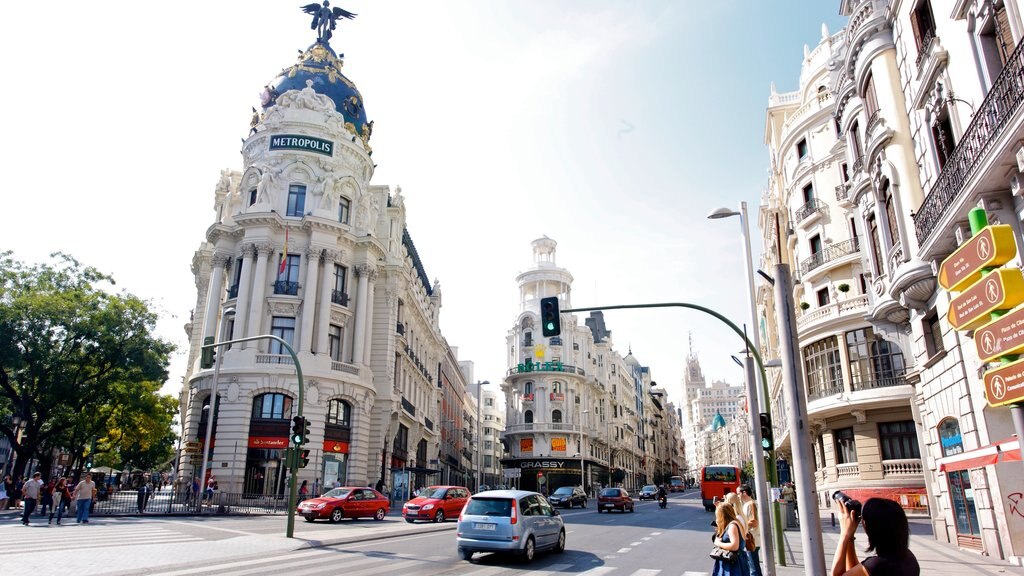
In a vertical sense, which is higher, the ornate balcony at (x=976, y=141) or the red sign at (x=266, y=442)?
the ornate balcony at (x=976, y=141)

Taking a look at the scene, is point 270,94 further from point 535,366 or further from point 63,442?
point 535,366

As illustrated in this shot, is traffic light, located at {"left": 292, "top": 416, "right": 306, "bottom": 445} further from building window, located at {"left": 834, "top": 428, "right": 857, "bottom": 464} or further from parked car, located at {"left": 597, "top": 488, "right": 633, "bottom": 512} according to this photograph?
building window, located at {"left": 834, "top": 428, "right": 857, "bottom": 464}

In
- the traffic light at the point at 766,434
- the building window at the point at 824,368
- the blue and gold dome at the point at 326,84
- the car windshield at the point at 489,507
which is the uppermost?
the blue and gold dome at the point at 326,84

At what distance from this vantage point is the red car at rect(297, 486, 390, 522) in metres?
25.3

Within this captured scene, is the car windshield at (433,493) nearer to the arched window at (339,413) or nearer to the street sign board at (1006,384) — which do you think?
the arched window at (339,413)

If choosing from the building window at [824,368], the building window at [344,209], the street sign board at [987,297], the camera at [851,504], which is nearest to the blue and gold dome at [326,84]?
the building window at [344,209]

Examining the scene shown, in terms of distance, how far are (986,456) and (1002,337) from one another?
278 inches

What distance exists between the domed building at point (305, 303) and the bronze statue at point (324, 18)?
3955mm

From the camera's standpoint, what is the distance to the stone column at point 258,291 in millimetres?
37156

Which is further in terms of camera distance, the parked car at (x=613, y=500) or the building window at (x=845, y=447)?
the parked car at (x=613, y=500)

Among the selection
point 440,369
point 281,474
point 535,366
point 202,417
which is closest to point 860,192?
point 281,474

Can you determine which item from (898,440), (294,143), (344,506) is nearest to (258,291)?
(294,143)

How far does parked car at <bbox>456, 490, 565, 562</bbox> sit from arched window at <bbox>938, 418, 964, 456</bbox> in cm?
998

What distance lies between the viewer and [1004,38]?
12078 millimetres
